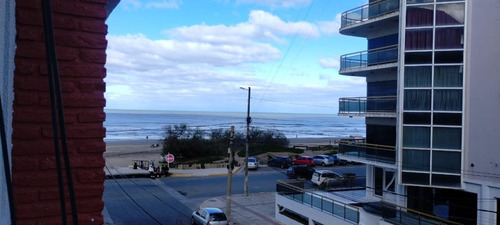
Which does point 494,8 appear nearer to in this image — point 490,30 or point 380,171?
point 490,30

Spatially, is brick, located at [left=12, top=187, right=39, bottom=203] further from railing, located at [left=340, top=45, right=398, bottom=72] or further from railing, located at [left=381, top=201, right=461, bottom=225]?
railing, located at [left=340, top=45, right=398, bottom=72]

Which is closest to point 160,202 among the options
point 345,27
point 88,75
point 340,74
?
point 340,74

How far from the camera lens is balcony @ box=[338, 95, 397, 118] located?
58.6 feet

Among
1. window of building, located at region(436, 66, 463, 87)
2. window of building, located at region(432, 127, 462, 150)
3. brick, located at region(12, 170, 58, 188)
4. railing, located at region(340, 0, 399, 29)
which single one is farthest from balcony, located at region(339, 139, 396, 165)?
brick, located at region(12, 170, 58, 188)

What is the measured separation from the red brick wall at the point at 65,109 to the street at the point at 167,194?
1921 centimetres

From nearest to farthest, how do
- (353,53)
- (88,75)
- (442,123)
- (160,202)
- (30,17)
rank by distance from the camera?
(30,17) → (88,75) → (442,123) → (353,53) → (160,202)

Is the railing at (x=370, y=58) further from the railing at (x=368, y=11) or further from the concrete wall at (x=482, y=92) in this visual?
the concrete wall at (x=482, y=92)

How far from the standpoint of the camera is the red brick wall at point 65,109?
2367mm

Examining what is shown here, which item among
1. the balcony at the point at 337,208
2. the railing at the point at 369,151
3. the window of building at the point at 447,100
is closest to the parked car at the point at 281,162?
the balcony at the point at 337,208

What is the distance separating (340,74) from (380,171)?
5.47m

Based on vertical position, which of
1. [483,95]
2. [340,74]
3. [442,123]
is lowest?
[442,123]

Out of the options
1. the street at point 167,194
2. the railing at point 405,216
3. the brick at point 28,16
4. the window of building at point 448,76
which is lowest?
the street at point 167,194

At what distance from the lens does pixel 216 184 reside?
3303cm

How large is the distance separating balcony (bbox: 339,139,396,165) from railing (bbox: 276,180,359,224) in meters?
2.64
